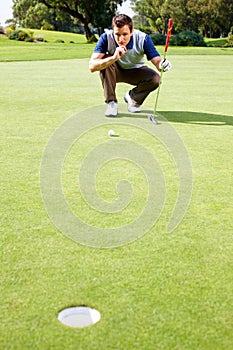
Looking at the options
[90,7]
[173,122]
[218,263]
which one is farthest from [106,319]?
[90,7]

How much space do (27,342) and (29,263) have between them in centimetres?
58

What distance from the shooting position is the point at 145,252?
2.36 m

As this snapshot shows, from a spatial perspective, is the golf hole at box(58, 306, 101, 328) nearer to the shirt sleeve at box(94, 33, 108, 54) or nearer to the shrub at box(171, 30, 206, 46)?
the shirt sleeve at box(94, 33, 108, 54)

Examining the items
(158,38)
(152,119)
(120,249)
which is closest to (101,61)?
(152,119)

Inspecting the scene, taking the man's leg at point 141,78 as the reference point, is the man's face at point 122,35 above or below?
above

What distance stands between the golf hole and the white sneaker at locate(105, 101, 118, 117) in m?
4.09

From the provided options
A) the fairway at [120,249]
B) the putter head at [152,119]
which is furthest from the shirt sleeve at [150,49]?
the fairway at [120,249]

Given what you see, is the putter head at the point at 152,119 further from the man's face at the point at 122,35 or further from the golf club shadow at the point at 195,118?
the man's face at the point at 122,35

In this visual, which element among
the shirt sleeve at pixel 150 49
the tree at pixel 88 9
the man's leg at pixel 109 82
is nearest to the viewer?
the shirt sleeve at pixel 150 49

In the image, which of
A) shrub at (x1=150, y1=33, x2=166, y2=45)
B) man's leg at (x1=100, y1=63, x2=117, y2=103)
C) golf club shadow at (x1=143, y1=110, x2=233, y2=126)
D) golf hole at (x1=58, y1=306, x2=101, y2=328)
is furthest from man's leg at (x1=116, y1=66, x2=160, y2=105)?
shrub at (x1=150, y1=33, x2=166, y2=45)

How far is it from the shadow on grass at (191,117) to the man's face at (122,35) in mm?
824

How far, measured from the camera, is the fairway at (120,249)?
1.76 m

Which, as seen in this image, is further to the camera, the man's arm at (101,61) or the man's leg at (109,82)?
the man's leg at (109,82)

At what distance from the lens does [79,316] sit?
6.10ft
